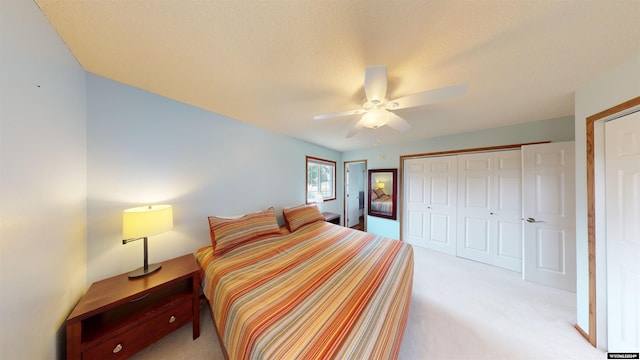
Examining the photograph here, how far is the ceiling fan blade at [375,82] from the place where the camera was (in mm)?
1109

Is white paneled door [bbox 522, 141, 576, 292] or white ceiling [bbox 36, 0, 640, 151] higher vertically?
white ceiling [bbox 36, 0, 640, 151]

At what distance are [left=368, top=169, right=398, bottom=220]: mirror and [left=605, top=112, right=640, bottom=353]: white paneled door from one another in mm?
2368

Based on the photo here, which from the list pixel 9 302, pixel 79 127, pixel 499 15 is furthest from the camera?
pixel 79 127

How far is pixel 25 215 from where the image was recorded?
0.82 meters

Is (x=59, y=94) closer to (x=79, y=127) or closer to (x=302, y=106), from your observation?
(x=79, y=127)

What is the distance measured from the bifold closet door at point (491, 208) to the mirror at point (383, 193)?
110cm

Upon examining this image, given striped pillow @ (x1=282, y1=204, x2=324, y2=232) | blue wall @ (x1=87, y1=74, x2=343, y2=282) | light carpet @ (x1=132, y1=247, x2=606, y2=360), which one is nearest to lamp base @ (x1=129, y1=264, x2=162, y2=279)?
blue wall @ (x1=87, y1=74, x2=343, y2=282)

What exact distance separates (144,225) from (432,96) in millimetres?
2492

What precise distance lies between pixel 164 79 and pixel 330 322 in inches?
88.5

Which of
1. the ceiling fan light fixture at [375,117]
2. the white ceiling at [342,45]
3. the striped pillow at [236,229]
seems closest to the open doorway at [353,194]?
the striped pillow at [236,229]

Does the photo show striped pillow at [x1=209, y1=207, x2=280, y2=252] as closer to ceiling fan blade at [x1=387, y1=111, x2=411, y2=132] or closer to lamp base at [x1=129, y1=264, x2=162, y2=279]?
lamp base at [x1=129, y1=264, x2=162, y2=279]

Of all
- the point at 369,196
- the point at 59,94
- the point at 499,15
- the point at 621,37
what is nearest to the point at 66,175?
the point at 59,94

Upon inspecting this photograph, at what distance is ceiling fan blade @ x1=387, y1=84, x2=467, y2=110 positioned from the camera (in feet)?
3.66

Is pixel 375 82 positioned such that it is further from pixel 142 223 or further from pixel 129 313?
pixel 129 313
